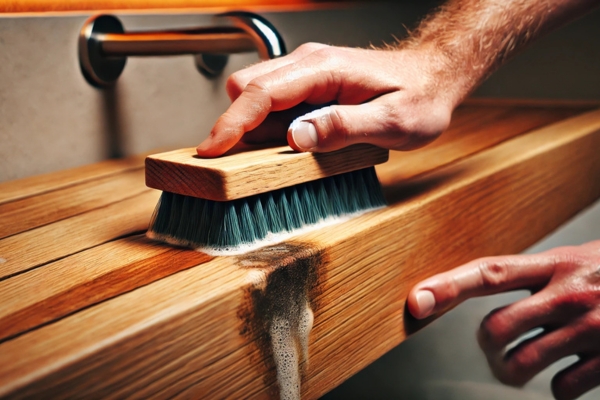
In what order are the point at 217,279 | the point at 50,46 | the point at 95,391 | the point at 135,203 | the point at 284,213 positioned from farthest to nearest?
the point at 50,46
the point at 135,203
the point at 284,213
the point at 217,279
the point at 95,391

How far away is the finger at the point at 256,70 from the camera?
66cm

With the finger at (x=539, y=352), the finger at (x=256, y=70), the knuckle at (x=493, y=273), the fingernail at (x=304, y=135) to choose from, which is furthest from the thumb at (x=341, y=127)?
the finger at (x=539, y=352)

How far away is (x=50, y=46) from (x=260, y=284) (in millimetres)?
553

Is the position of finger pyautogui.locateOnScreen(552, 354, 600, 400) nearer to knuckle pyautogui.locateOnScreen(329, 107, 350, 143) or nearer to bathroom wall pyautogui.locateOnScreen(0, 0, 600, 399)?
bathroom wall pyautogui.locateOnScreen(0, 0, 600, 399)

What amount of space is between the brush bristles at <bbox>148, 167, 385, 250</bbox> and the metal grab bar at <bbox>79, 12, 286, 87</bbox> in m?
0.25

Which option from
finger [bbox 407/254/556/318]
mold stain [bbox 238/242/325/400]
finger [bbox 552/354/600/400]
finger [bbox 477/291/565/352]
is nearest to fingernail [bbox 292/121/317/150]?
mold stain [bbox 238/242/325/400]

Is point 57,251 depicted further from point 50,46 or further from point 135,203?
point 50,46

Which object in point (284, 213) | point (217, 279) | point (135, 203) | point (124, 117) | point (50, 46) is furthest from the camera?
point (124, 117)

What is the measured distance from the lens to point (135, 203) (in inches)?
27.8

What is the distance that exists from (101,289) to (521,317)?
0.54 metres

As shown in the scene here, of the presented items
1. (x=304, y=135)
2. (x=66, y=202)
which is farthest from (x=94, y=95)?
(x=304, y=135)

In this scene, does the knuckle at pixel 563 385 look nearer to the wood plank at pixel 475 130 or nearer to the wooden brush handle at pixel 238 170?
the wood plank at pixel 475 130

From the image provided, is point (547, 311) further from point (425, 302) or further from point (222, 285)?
point (222, 285)

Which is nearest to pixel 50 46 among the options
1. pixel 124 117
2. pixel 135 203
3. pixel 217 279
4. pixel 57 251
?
pixel 124 117
